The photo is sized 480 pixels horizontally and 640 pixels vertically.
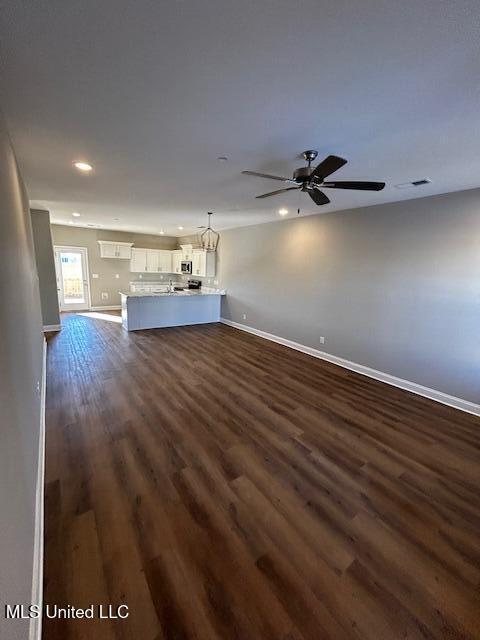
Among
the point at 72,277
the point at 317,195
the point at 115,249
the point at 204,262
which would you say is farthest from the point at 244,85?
the point at 72,277

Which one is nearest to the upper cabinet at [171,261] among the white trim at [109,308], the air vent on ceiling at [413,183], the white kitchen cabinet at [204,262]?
the white kitchen cabinet at [204,262]

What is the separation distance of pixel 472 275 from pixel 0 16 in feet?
14.5

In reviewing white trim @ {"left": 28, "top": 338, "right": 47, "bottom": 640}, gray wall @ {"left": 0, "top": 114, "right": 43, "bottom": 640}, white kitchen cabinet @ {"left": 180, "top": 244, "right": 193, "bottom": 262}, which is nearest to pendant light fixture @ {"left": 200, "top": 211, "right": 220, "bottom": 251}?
white kitchen cabinet @ {"left": 180, "top": 244, "right": 193, "bottom": 262}

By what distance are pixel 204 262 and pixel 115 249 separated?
3.17m

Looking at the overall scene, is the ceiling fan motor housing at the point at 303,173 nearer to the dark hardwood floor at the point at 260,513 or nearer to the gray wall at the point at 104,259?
the dark hardwood floor at the point at 260,513

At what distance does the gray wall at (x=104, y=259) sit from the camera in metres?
7.96

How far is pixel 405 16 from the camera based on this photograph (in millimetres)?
1062

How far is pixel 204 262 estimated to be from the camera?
7.89 metres

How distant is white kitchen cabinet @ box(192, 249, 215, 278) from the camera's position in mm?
7855

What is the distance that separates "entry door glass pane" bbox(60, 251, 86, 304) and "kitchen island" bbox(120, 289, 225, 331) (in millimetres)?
2861

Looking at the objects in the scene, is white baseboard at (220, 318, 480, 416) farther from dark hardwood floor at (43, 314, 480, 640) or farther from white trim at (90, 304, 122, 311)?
white trim at (90, 304, 122, 311)

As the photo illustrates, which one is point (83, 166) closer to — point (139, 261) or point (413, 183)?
point (413, 183)

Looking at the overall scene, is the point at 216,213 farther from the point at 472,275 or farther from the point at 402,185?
the point at 472,275

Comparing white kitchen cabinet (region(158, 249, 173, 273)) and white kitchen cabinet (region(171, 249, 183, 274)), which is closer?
white kitchen cabinet (region(171, 249, 183, 274))
